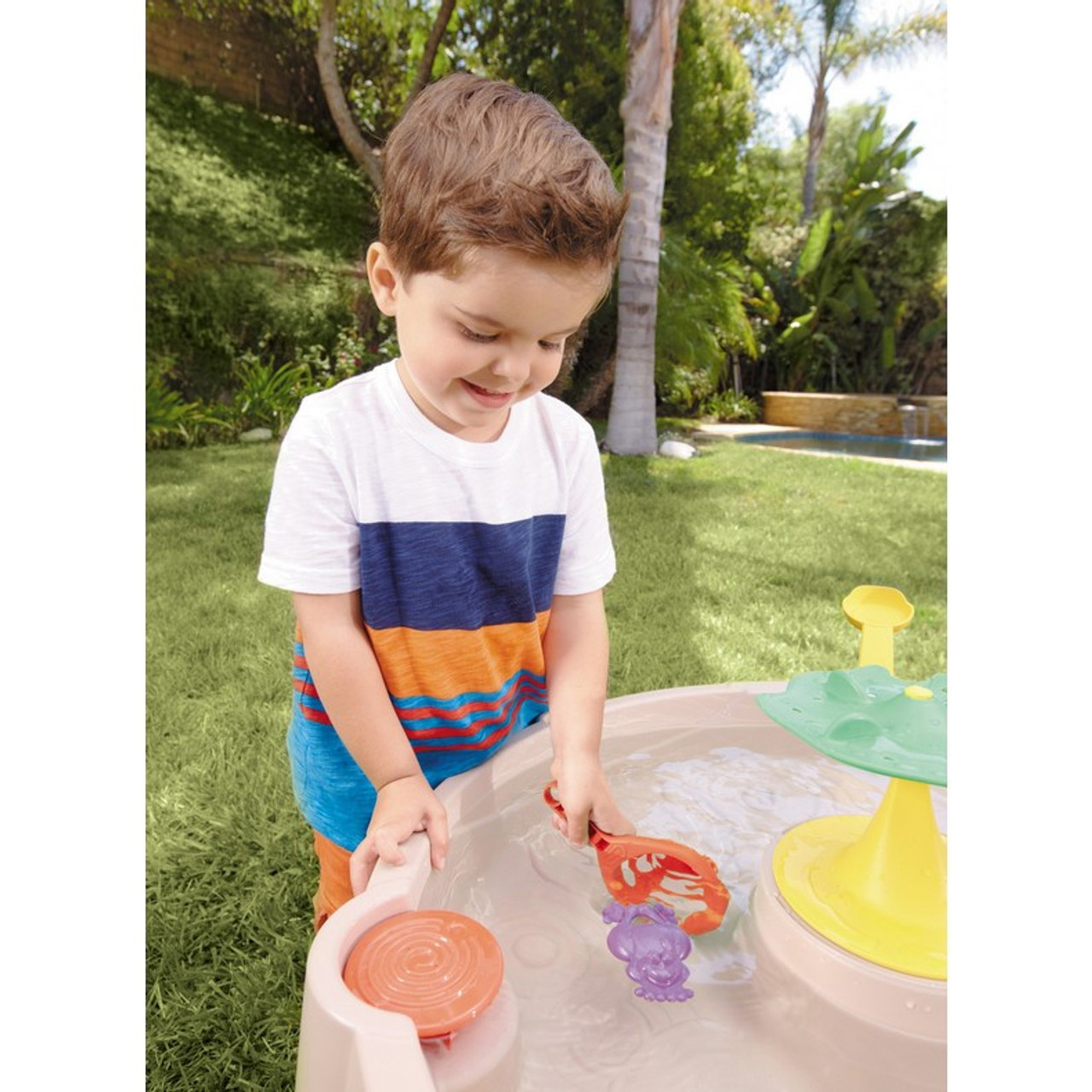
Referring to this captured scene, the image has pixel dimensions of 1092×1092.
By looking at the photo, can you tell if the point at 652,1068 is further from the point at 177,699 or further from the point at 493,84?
the point at 177,699

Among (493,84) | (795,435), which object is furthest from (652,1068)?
(795,435)

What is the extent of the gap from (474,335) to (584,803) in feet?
1.89

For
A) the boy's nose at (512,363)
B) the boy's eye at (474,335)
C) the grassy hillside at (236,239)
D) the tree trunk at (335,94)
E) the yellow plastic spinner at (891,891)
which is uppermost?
the tree trunk at (335,94)

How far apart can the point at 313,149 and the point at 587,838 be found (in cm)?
835

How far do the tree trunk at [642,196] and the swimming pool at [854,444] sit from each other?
9.27 ft

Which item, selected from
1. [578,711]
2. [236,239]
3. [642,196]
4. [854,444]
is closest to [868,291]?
[854,444]

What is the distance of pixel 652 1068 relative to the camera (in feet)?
2.99

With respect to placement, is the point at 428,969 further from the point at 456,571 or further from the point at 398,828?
the point at 456,571

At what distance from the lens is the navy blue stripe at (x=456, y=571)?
1087 millimetres

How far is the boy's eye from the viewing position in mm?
892

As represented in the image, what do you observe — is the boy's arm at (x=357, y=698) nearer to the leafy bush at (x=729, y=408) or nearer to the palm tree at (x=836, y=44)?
the leafy bush at (x=729, y=408)

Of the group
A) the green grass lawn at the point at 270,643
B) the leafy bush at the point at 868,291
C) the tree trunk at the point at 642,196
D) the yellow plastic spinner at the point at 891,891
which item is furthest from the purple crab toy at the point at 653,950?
the leafy bush at the point at 868,291

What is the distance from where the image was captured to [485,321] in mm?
878
